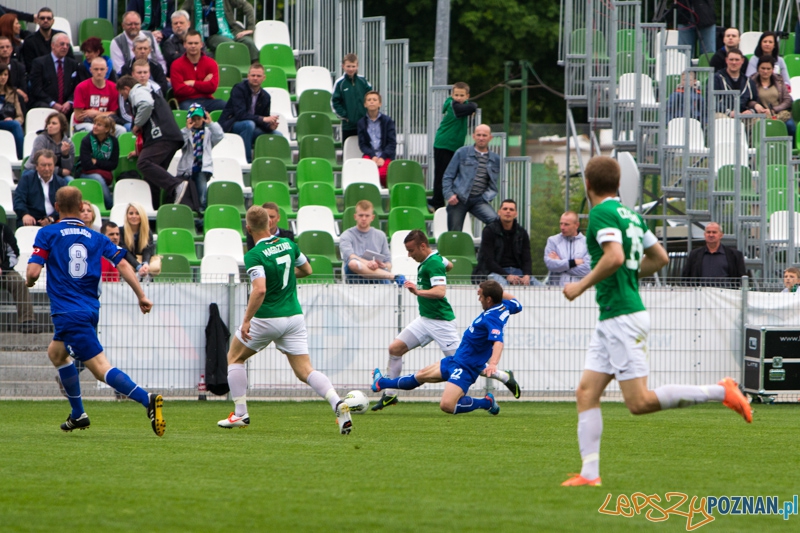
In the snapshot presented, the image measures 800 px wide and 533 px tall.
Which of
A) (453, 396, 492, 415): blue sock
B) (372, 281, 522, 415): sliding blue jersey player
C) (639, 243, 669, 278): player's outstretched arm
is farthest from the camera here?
(453, 396, 492, 415): blue sock

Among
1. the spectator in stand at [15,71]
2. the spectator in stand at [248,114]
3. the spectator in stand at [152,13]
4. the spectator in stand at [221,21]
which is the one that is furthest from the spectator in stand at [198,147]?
the spectator in stand at [221,21]

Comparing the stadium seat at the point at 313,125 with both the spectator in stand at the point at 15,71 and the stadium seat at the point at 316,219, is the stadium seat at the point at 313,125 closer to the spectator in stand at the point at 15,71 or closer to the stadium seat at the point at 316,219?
the stadium seat at the point at 316,219

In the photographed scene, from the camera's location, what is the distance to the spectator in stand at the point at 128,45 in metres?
19.0

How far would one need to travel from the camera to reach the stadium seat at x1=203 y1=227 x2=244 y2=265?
53.6 feet

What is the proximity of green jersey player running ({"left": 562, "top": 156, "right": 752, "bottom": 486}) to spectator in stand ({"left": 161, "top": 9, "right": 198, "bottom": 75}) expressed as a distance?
13847 millimetres

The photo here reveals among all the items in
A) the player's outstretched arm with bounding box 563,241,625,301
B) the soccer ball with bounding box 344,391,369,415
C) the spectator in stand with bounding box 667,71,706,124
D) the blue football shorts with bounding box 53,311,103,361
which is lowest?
the soccer ball with bounding box 344,391,369,415

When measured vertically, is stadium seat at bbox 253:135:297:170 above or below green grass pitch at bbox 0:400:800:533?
above

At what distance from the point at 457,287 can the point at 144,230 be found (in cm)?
424

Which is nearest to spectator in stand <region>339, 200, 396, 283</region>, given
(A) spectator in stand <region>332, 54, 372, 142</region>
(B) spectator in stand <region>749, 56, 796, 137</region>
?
(A) spectator in stand <region>332, 54, 372, 142</region>

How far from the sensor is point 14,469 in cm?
734

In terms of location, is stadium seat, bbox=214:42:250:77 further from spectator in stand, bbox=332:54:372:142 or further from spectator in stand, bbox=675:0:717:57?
spectator in stand, bbox=675:0:717:57

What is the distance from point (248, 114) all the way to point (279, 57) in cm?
291

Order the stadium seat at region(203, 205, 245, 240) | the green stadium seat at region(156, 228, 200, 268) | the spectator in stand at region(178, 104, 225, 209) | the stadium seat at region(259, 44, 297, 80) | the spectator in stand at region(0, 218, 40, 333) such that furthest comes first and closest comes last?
the stadium seat at region(259, 44, 297, 80), the spectator in stand at region(178, 104, 225, 209), the stadium seat at region(203, 205, 245, 240), the green stadium seat at region(156, 228, 200, 268), the spectator in stand at region(0, 218, 40, 333)

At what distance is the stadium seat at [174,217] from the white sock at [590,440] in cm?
1088
